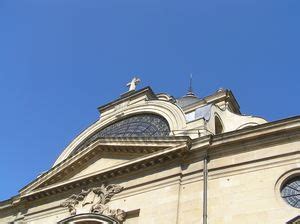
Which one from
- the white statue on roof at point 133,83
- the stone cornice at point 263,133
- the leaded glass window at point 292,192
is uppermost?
the white statue on roof at point 133,83

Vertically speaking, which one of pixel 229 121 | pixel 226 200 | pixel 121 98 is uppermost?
pixel 121 98

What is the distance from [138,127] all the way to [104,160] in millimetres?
2211

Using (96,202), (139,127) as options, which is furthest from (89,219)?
(139,127)

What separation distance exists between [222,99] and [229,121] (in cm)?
219

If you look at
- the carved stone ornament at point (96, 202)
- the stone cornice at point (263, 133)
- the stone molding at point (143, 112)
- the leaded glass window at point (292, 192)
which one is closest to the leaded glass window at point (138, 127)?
the stone molding at point (143, 112)

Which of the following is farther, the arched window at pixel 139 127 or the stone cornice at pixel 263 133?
the arched window at pixel 139 127

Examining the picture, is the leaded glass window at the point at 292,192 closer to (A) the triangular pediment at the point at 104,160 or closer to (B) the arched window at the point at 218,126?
(A) the triangular pediment at the point at 104,160

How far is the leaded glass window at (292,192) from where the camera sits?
1373 cm

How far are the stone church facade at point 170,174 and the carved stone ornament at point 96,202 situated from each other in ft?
0.11

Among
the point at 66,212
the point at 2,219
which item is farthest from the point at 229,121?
the point at 2,219

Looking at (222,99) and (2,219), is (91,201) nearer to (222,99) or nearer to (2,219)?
(2,219)

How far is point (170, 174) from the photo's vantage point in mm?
15922

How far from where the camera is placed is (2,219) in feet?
67.6

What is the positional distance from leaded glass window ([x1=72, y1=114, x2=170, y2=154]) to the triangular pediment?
897 millimetres
